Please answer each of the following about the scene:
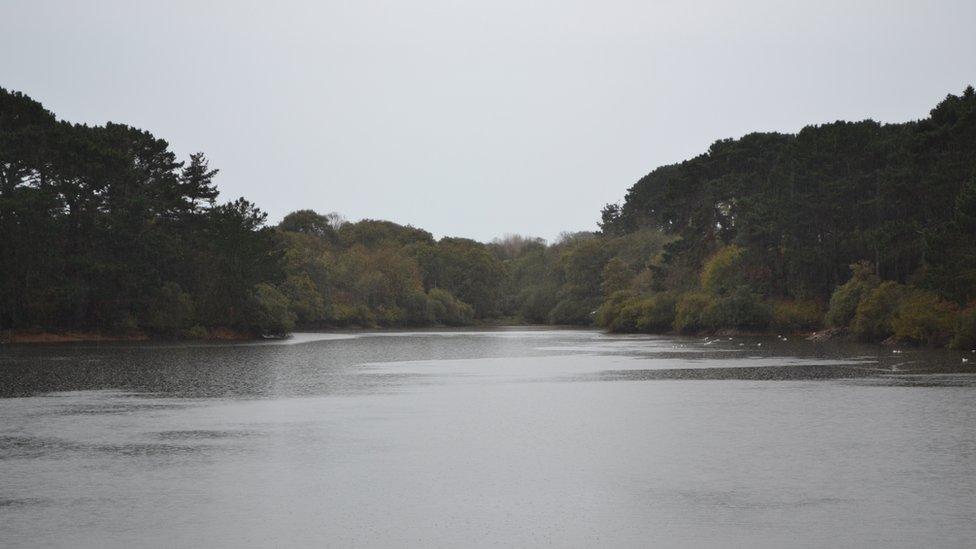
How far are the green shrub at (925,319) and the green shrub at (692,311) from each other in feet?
94.4

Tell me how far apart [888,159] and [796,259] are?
11.8 m

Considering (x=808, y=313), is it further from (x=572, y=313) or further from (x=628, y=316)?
(x=572, y=313)

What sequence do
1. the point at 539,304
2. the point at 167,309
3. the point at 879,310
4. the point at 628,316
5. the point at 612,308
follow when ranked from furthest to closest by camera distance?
the point at 539,304
the point at 612,308
the point at 628,316
the point at 167,309
the point at 879,310

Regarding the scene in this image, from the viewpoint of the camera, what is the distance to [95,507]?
15.3 m

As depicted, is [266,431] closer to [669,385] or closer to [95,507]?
[95,507]

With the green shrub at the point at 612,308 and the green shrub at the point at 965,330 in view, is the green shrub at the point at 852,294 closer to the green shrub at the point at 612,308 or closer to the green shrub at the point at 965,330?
the green shrub at the point at 965,330

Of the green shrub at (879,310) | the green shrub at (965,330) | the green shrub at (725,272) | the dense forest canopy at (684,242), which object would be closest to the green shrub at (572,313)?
the dense forest canopy at (684,242)

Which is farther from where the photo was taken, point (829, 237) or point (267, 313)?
point (267, 313)

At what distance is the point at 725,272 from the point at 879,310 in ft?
93.5

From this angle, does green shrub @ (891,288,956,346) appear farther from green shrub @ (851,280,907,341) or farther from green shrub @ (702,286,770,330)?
green shrub @ (702,286,770,330)

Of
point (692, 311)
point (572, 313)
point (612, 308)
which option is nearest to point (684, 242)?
point (612, 308)

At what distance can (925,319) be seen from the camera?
5800cm

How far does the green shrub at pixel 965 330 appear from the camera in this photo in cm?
5184

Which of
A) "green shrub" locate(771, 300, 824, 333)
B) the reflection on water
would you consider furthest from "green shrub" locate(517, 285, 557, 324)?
the reflection on water
